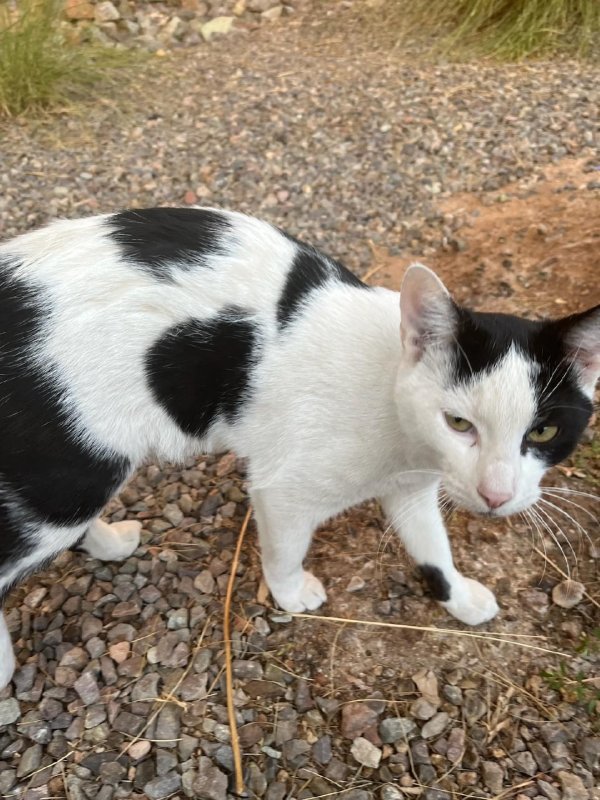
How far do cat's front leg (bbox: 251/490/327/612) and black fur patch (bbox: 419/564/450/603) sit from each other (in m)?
0.29

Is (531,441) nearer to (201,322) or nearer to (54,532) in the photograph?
(201,322)

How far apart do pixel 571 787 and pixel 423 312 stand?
1131 mm

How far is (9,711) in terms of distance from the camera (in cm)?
168

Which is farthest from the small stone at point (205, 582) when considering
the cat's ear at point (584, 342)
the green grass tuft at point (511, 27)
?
the green grass tuft at point (511, 27)

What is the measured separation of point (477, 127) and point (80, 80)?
211 centimetres

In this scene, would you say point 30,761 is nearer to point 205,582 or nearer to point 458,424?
point 205,582

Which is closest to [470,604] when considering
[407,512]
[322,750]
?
[407,512]

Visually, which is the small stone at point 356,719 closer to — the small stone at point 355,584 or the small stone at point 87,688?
the small stone at point 355,584

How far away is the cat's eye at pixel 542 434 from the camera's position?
4.19ft

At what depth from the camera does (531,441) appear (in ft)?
4.24

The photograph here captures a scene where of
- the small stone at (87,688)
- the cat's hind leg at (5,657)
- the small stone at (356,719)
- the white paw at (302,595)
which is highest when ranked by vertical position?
the cat's hind leg at (5,657)

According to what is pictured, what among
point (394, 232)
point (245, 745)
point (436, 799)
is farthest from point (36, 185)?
point (436, 799)

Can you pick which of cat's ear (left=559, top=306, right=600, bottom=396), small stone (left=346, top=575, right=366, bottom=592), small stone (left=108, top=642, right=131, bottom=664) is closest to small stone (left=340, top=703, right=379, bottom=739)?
small stone (left=346, top=575, right=366, bottom=592)

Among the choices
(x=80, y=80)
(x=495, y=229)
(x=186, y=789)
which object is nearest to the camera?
(x=186, y=789)
